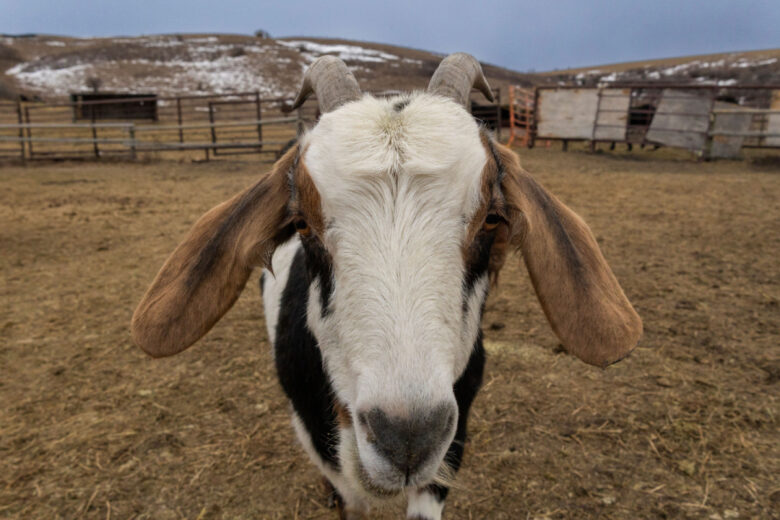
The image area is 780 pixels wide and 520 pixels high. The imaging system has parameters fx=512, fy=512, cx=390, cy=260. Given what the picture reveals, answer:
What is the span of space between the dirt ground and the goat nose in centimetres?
101

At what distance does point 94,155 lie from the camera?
1691 cm

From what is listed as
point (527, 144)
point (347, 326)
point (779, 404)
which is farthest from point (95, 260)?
point (527, 144)

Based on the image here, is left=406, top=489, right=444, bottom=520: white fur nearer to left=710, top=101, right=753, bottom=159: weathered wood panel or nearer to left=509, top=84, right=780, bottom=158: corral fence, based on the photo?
left=509, top=84, right=780, bottom=158: corral fence

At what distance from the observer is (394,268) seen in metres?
1.46

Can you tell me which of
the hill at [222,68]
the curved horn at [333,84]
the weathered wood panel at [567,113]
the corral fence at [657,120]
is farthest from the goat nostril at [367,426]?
the hill at [222,68]

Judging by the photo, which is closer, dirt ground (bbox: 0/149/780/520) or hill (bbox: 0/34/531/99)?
dirt ground (bbox: 0/149/780/520)

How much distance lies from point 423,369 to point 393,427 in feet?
0.53

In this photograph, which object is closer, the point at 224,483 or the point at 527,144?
the point at 224,483

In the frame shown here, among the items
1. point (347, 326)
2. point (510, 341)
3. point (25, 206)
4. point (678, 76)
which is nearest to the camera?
point (347, 326)

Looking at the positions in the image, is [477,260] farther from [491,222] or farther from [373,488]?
[373,488]

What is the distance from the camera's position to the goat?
4.42 ft

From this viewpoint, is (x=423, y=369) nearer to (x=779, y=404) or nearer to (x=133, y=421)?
(x=133, y=421)

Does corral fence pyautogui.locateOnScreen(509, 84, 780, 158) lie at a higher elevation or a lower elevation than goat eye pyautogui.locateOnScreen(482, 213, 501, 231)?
higher

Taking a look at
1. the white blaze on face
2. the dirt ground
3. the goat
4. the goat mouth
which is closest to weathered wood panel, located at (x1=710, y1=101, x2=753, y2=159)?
the dirt ground
